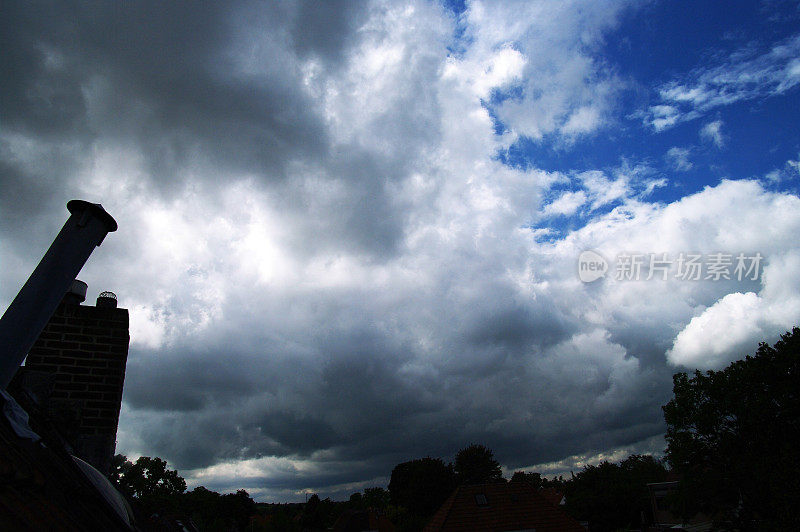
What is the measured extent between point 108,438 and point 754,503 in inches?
1383

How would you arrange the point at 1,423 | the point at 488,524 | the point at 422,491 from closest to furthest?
1. the point at 1,423
2. the point at 488,524
3. the point at 422,491

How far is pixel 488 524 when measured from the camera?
97.1ft

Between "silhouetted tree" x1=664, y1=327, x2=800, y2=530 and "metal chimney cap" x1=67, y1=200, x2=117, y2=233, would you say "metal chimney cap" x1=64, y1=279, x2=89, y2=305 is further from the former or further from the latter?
"silhouetted tree" x1=664, y1=327, x2=800, y2=530

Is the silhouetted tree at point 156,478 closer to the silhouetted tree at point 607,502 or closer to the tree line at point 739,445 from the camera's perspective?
the tree line at point 739,445

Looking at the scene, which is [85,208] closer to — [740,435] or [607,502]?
[740,435]

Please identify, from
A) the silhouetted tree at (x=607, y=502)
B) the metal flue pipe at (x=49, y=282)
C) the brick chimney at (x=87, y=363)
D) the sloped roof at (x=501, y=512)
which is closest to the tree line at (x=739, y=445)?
the sloped roof at (x=501, y=512)

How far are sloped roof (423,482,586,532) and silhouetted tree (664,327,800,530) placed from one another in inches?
351

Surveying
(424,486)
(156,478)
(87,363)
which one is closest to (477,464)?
(424,486)

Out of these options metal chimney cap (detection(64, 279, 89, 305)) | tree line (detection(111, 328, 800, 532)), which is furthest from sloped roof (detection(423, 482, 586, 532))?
metal chimney cap (detection(64, 279, 89, 305))

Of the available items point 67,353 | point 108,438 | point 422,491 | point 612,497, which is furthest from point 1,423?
point 422,491

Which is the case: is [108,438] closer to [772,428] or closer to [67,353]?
[67,353]

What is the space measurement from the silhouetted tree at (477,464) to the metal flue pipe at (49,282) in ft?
269

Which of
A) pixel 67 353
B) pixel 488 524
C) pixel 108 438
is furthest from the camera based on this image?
pixel 488 524

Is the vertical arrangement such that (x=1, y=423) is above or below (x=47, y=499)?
above
